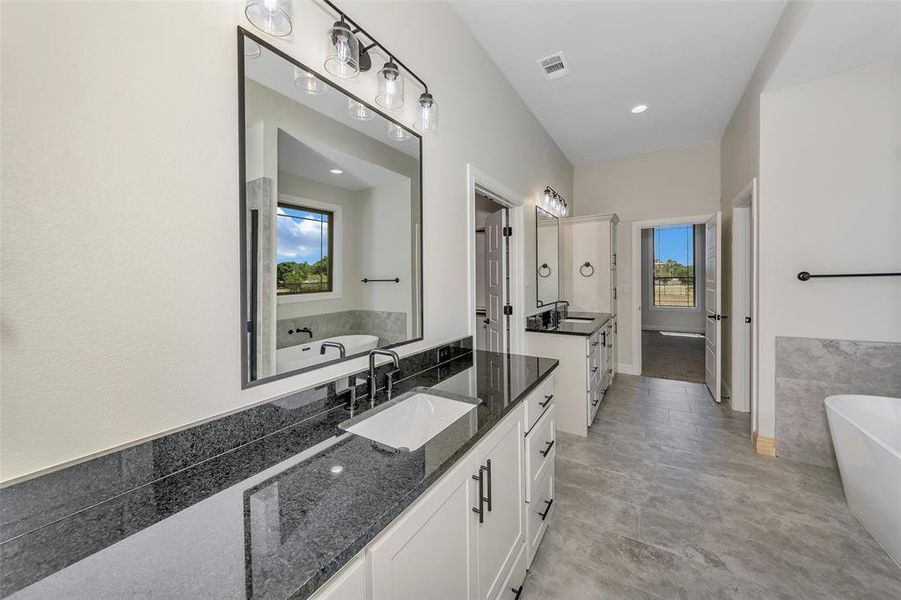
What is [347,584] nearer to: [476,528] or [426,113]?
[476,528]

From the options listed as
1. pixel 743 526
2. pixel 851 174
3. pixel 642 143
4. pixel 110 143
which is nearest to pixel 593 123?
pixel 642 143

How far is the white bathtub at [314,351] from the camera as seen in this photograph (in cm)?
118

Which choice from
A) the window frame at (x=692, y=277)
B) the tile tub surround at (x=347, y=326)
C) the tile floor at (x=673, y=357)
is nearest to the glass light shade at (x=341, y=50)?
the tile tub surround at (x=347, y=326)

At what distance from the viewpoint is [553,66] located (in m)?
2.72

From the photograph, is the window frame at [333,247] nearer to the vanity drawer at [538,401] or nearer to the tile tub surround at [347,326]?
the tile tub surround at [347,326]

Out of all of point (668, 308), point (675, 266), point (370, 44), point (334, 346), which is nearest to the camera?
point (334, 346)

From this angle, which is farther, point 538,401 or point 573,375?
point 573,375

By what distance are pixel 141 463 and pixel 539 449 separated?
152 cm

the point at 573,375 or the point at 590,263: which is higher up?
the point at 590,263

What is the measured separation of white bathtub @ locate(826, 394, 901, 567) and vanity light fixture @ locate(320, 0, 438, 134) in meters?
2.67

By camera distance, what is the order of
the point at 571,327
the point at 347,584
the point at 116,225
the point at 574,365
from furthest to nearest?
the point at 571,327 → the point at 574,365 → the point at 116,225 → the point at 347,584

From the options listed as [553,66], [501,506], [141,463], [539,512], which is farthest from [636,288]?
[141,463]

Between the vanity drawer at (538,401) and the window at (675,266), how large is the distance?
7660mm

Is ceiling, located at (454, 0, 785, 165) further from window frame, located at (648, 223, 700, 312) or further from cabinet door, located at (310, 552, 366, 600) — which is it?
window frame, located at (648, 223, 700, 312)
